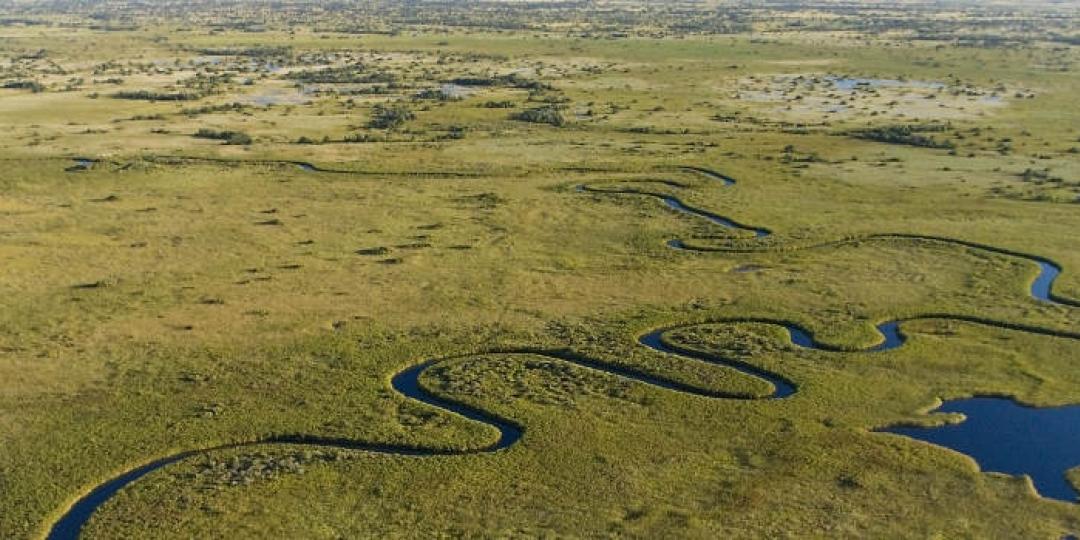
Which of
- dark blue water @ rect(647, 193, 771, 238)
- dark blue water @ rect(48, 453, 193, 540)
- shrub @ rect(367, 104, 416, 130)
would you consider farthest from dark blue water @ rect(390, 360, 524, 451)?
shrub @ rect(367, 104, 416, 130)

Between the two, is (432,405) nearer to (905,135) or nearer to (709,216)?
(709,216)

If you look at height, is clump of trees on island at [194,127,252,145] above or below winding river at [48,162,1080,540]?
above

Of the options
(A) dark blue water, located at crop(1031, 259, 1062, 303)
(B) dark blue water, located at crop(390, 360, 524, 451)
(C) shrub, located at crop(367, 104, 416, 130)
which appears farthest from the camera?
(C) shrub, located at crop(367, 104, 416, 130)

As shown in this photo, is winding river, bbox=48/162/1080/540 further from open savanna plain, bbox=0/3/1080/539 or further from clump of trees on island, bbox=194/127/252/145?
clump of trees on island, bbox=194/127/252/145

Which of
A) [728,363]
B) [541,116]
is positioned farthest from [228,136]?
[728,363]

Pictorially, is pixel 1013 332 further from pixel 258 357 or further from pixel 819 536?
pixel 258 357

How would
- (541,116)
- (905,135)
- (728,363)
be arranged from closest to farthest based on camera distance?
(728,363), (905,135), (541,116)

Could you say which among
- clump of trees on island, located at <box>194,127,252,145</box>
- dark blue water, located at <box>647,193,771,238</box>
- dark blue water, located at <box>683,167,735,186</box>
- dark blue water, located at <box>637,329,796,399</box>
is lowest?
dark blue water, located at <box>637,329,796,399</box>
